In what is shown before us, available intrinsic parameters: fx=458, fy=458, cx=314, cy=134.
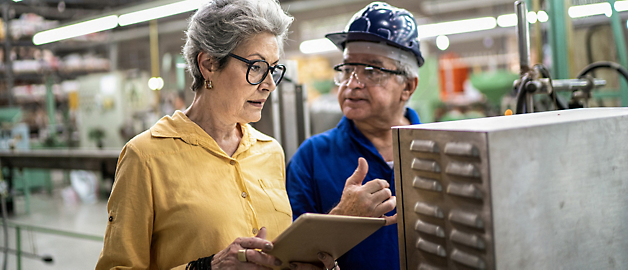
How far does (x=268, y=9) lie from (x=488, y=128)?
2.66 feet

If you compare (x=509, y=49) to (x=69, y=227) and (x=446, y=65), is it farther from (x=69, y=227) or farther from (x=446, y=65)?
(x=69, y=227)

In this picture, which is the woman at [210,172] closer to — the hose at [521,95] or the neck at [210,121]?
the neck at [210,121]

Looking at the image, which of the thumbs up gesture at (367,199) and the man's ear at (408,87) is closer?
the thumbs up gesture at (367,199)

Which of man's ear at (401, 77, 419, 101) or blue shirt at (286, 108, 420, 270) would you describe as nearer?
blue shirt at (286, 108, 420, 270)

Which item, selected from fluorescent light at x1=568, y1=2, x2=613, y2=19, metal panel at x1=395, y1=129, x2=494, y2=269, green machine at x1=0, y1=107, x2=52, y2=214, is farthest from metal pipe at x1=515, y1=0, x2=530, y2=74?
green machine at x1=0, y1=107, x2=52, y2=214

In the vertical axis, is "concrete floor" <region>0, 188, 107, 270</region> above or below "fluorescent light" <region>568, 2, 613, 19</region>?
below

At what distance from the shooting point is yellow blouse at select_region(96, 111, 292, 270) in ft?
3.89

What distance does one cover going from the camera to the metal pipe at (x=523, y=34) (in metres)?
1.49

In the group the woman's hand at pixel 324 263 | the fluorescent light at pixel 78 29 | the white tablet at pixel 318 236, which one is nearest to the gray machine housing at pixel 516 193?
the white tablet at pixel 318 236

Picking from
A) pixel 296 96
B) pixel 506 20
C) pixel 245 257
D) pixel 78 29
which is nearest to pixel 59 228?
pixel 78 29

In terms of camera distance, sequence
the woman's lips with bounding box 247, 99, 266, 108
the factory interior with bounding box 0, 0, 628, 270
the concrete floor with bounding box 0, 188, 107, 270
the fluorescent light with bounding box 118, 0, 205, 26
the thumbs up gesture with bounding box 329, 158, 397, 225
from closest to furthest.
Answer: the factory interior with bounding box 0, 0, 628, 270 → the thumbs up gesture with bounding box 329, 158, 397, 225 → the woman's lips with bounding box 247, 99, 266, 108 → the concrete floor with bounding box 0, 188, 107, 270 → the fluorescent light with bounding box 118, 0, 205, 26

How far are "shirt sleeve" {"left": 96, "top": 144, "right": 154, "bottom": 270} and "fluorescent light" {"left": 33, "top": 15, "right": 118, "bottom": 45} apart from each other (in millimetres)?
6777

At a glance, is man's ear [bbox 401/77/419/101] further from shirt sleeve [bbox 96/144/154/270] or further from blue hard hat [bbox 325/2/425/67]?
shirt sleeve [bbox 96/144/154/270]

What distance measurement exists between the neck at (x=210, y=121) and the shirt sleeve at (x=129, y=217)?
0.74 ft
